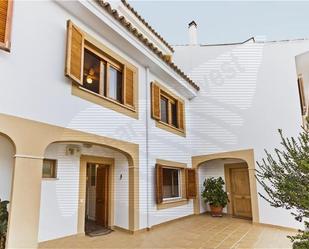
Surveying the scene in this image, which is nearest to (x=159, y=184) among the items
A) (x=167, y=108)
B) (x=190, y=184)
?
(x=190, y=184)

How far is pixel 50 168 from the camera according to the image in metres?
6.29

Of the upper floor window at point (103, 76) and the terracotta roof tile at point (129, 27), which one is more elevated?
the terracotta roof tile at point (129, 27)

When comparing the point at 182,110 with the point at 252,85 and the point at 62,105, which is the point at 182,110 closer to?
the point at 252,85

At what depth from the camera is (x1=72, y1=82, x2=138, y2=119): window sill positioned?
566 centimetres

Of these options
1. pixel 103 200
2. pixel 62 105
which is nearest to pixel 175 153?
pixel 103 200

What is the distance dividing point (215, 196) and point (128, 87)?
576 centimetres

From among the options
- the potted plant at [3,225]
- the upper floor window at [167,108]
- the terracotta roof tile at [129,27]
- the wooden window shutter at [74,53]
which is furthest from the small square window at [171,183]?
the potted plant at [3,225]

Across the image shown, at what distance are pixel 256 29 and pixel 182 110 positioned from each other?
545 cm

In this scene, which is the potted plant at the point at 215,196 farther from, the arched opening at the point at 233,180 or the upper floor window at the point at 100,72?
the upper floor window at the point at 100,72

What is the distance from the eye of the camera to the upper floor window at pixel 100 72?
5.48m

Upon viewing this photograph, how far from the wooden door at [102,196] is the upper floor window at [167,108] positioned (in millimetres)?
2533

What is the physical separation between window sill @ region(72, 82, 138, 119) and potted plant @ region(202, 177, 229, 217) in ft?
15.7

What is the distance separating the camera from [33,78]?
4715 millimetres

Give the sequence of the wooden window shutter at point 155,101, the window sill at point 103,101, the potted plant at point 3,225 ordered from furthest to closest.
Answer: the wooden window shutter at point 155,101 < the window sill at point 103,101 < the potted plant at point 3,225
